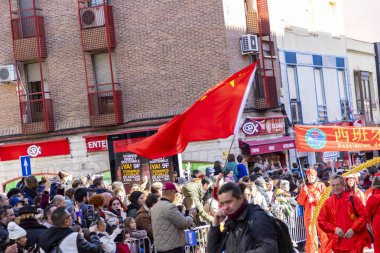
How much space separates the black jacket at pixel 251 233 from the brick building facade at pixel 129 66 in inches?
914

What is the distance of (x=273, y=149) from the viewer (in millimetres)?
33031

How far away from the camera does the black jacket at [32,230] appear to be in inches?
454

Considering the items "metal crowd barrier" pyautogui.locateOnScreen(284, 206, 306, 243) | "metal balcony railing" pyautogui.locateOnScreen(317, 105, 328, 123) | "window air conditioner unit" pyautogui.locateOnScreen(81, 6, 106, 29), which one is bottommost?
"metal crowd barrier" pyautogui.locateOnScreen(284, 206, 306, 243)

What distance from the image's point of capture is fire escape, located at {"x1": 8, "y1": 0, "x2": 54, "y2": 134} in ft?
112

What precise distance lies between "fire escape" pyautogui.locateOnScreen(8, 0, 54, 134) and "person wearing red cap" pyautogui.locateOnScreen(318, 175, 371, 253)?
66.9ft

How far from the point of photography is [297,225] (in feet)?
72.7

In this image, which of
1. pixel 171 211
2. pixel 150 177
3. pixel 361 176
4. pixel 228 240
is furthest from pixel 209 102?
pixel 150 177

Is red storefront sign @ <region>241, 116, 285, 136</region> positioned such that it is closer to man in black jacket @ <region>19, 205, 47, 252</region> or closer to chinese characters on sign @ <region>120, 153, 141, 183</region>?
chinese characters on sign @ <region>120, 153, 141, 183</region>

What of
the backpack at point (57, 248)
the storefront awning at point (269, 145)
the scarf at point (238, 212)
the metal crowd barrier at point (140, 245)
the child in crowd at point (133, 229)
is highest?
the storefront awning at point (269, 145)

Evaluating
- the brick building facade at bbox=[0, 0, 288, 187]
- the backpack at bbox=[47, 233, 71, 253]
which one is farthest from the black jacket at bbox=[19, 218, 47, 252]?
the brick building facade at bbox=[0, 0, 288, 187]

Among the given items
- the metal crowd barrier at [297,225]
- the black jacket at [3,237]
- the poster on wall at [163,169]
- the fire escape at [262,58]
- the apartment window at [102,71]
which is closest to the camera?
the black jacket at [3,237]

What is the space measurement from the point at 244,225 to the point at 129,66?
81.8ft

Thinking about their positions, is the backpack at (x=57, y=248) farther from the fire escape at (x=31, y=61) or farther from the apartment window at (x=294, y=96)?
the apartment window at (x=294, y=96)

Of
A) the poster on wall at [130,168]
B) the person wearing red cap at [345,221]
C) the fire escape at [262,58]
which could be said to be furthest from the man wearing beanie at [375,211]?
the fire escape at [262,58]
